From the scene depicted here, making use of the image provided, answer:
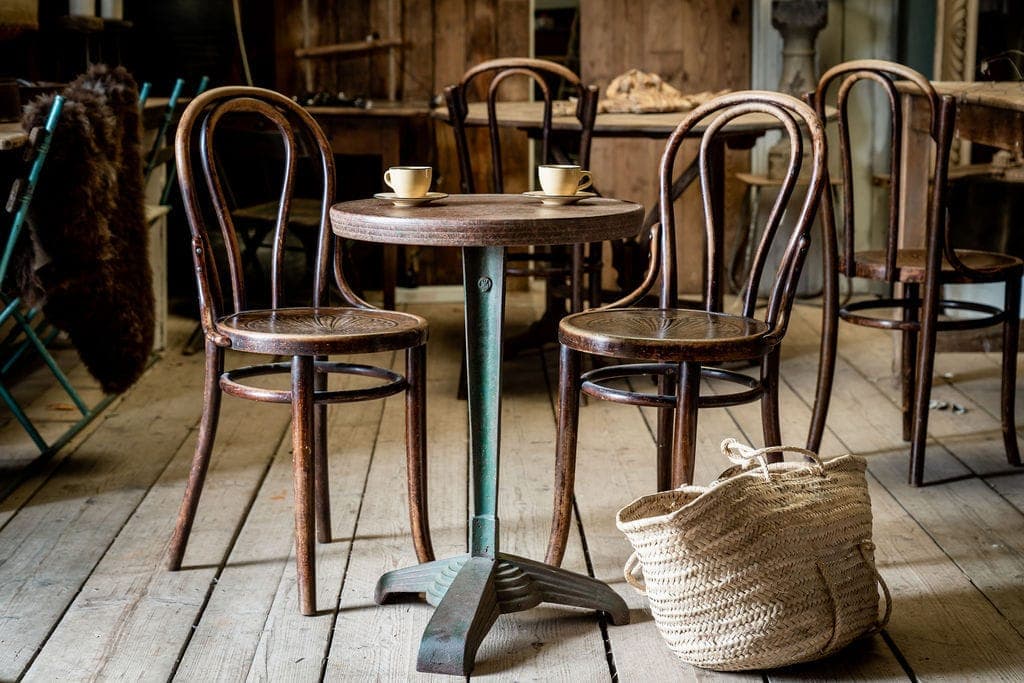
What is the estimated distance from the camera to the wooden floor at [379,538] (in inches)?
89.6

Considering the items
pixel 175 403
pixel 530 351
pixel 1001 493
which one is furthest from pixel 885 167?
pixel 175 403

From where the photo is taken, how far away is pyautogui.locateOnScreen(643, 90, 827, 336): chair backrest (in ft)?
8.32

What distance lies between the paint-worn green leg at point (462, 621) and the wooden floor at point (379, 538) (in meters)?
0.05

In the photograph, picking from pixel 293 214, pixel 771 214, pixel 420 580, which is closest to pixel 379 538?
pixel 420 580

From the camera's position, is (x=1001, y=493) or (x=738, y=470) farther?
(x=1001, y=493)

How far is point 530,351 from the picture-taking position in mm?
4820

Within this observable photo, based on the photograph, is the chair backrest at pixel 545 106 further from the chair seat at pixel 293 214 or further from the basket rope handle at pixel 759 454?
the basket rope handle at pixel 759 454

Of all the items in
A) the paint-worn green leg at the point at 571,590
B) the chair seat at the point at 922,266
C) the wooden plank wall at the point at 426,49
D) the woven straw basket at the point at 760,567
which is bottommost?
the paint-worn green leg at the point at 571,590

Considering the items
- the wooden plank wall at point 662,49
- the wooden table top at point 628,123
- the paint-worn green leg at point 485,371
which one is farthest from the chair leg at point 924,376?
the wooden plank wall at point 662,49

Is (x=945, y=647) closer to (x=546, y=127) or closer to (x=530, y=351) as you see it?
(x=546, y=127)

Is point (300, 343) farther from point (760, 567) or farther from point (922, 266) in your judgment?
point (922, 266)

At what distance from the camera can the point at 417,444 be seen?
256cm

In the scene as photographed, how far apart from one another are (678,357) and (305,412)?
2.30ft

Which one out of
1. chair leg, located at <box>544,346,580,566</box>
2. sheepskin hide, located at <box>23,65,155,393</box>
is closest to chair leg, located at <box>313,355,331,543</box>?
chair leg, located at <box>544,346,580,566</box>
